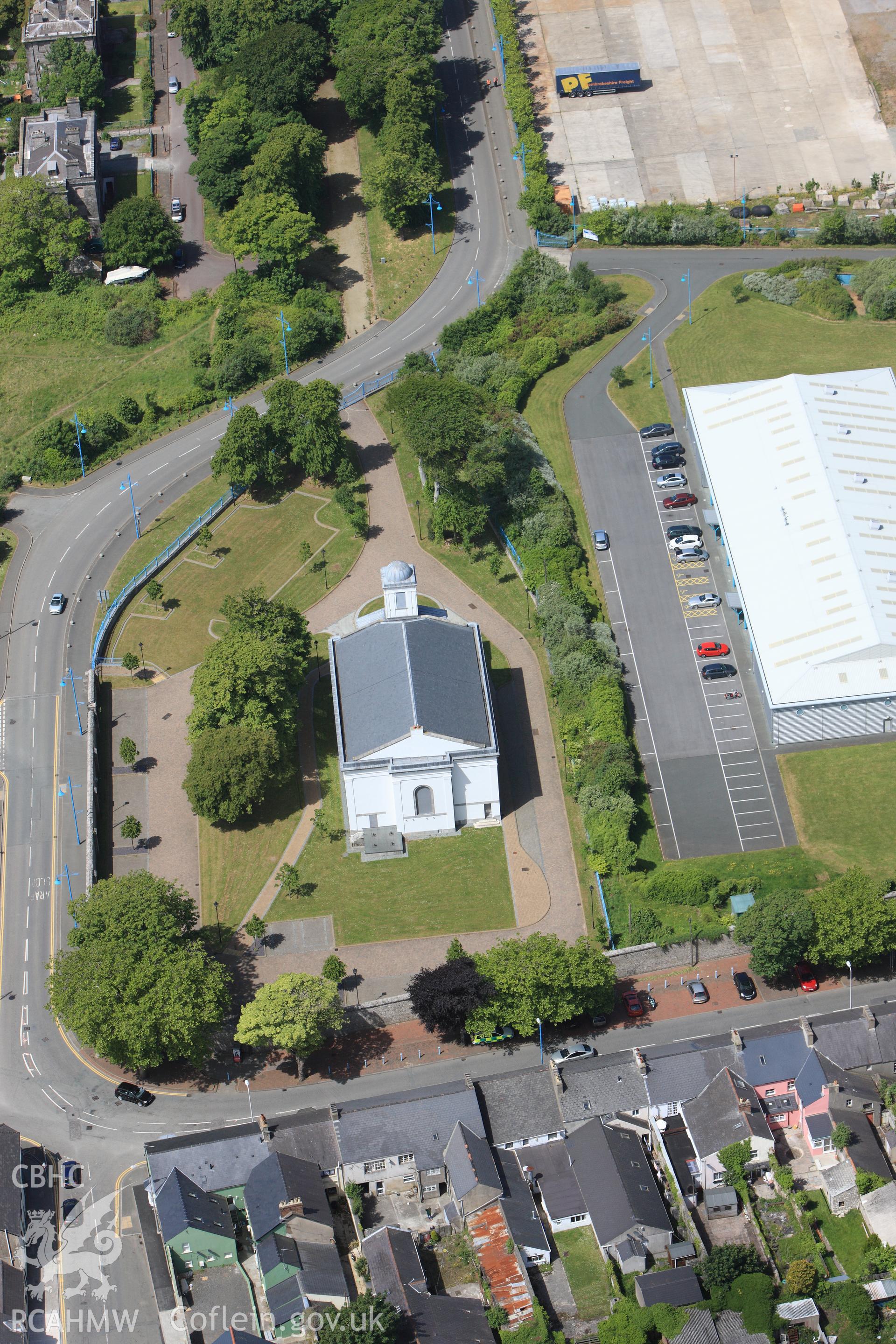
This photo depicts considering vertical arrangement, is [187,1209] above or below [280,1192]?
below

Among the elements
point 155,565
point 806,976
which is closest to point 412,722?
point 806,976

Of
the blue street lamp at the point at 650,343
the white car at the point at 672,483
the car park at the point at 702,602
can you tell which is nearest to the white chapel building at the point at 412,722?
the car park at the point at 702,602

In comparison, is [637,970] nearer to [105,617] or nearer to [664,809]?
[664,809]

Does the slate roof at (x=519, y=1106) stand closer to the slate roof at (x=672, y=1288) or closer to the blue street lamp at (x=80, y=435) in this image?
the slate roof at (x=672, y=1288)

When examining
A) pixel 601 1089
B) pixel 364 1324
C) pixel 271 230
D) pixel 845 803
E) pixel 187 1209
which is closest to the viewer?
pixel 364 1324

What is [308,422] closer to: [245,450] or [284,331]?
[245,450]
